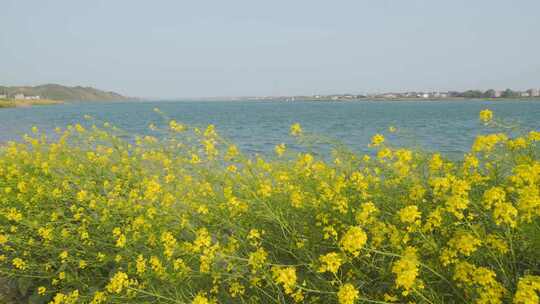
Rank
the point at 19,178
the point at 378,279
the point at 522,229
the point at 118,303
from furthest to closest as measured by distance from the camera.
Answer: the point at 19,178
the point at 118,303
the point at 378,279
the point at 522,229

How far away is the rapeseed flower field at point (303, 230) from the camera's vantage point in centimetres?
195

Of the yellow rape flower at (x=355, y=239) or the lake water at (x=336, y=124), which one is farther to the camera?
the lake water at (x=336, y=124)

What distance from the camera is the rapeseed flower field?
1.95 meters

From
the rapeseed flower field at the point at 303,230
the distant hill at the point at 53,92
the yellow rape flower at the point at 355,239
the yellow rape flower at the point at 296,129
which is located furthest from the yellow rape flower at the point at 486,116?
the distant hill at the point at 53,92

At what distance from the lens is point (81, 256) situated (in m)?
3.35

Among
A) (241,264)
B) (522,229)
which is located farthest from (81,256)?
(522,229)

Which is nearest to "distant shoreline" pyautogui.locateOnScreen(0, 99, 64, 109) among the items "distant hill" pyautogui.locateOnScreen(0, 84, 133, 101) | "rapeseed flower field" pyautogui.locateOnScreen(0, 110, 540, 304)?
"distant hill" pyautogui.locateOnScreen(0, 84, 133, 101)

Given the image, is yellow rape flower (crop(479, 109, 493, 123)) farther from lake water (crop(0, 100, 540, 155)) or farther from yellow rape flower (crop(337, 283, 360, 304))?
yellow rape flower (crop(337, 283, 360, 304))

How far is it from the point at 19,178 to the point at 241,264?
131 inches

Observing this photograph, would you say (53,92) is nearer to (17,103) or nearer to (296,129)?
(17,103)

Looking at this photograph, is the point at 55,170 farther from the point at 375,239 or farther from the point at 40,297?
the point at 375,239

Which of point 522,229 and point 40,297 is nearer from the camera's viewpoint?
point 522,229

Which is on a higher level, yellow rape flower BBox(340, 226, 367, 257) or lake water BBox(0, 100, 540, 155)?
yellow rape flower BBox(340, 226, 367, 257)

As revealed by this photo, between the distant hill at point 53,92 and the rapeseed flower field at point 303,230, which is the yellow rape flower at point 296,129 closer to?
the rapeseed flower field at point 303,230
